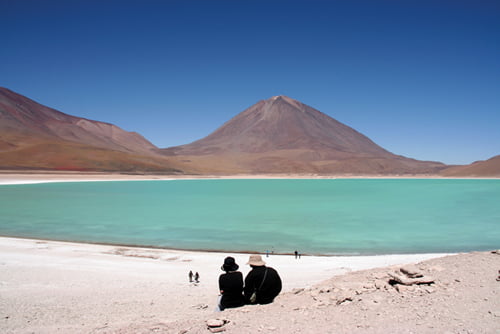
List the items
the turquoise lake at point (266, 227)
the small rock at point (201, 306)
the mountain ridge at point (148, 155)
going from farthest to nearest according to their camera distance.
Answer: the mountain ridge at point (148, 155), the turquoise lake at point (266, 227), the small rock at point (201, 306)

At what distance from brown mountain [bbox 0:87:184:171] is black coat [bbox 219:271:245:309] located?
90.2 metres

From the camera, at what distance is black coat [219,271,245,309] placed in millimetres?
5578

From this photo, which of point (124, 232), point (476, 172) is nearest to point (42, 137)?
point (124, 232)

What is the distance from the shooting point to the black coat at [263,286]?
5578 mm

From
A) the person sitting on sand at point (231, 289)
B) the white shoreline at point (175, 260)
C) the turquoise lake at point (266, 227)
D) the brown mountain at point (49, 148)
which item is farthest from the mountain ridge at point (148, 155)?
the person sitting on sand at point (231, 289)

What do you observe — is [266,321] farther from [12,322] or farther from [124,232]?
[124,232]

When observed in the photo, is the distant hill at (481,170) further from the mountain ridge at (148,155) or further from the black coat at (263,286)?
the black coat at (263,286)

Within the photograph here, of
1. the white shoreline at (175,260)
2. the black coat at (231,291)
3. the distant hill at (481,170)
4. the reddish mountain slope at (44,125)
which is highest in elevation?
the reddish mountain slope at (44,125)

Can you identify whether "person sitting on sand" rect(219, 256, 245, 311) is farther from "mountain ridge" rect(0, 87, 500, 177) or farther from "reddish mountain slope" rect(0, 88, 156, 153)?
"reddish mountain slope" rect(0, 88, 156, 153)

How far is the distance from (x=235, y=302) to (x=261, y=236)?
12918 millimetres

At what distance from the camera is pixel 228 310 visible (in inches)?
208

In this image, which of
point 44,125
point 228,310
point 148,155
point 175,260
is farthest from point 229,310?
point 44,125

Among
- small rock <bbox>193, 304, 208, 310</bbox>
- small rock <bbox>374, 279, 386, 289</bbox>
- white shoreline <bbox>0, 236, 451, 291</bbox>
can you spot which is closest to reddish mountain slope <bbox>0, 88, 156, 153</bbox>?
white shoreline <bbox>0, 236, 451, 291</bbox>

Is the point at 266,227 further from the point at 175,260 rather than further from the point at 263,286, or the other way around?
the point at 263,286
